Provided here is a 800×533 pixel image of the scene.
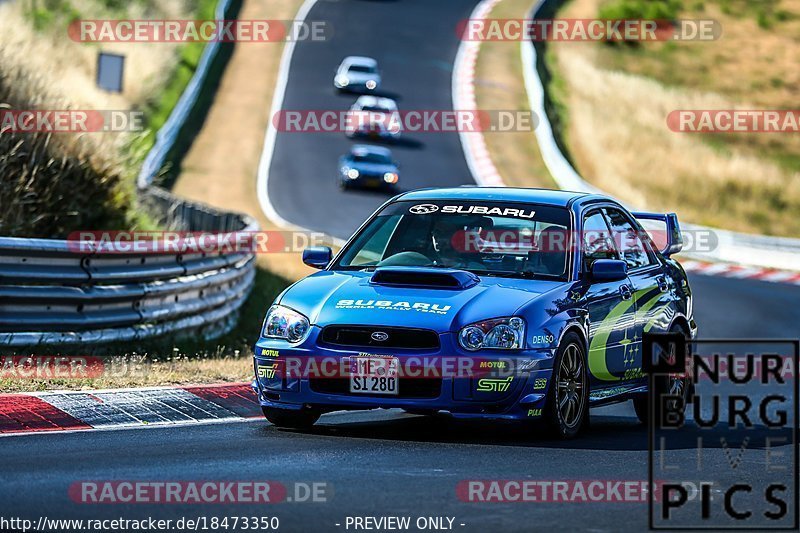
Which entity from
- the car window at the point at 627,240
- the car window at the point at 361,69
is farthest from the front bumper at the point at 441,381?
the car window at the point at 361,69

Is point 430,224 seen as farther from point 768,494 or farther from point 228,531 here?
point 228,531

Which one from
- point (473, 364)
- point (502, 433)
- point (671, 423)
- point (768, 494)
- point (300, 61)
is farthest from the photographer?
point (300, 61)

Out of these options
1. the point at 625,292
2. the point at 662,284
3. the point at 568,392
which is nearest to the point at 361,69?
the point at 662,284

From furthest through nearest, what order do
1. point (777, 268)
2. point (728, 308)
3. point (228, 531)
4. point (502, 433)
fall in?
point (777, 268), point (728, 308), point (502, 433), point (228, 531)

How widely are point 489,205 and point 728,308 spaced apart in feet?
48.6

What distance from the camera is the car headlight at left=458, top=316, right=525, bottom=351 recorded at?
907cm

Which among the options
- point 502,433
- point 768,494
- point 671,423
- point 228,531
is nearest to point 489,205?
point 502,433

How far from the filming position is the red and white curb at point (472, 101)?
138 ft

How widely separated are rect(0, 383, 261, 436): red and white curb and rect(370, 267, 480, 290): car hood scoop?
4.94 feet

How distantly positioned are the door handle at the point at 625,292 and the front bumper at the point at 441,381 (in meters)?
1.59

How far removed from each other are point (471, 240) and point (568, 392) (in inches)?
51.9

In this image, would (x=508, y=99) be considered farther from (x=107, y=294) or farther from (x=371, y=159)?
(x=107, y=294)

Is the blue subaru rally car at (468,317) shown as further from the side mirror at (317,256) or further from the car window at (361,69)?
the car window at (361,69)

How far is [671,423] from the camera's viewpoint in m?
11.4
